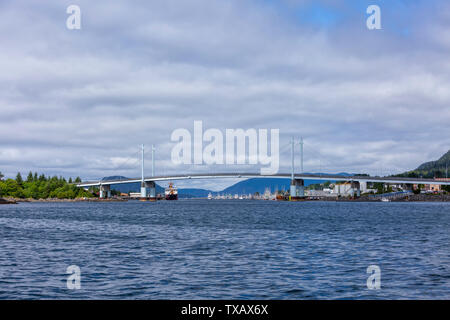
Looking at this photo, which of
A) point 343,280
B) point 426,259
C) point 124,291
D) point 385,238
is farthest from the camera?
point 385,238

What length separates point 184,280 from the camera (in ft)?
59.9

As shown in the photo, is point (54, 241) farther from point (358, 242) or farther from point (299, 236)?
point (358, 242)

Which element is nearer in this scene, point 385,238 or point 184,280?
point 184,280

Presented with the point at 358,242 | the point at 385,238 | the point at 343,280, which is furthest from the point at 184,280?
the point at 385,238
